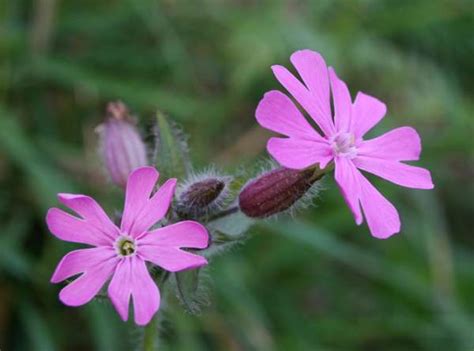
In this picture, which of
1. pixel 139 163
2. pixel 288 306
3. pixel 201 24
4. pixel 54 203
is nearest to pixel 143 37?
pixel 201 24

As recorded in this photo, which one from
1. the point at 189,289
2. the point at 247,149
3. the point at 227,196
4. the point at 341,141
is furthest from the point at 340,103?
the point at 247,149

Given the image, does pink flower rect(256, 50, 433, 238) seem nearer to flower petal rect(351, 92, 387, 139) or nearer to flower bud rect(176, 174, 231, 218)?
flower petal rect(351, 92, 387, 139)

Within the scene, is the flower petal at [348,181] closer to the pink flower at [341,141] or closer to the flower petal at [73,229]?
the pink flower at [341,141]

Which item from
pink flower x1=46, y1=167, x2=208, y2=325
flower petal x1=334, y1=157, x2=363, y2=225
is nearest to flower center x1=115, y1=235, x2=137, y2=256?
pink flower x1=46, y1=167, x2=208, y2=325

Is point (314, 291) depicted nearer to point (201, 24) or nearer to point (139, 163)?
point (201, 24)

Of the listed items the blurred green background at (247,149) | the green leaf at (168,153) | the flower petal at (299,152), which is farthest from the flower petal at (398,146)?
the blurred green background at (247,149)

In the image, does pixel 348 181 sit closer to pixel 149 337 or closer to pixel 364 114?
pixel 364 114
